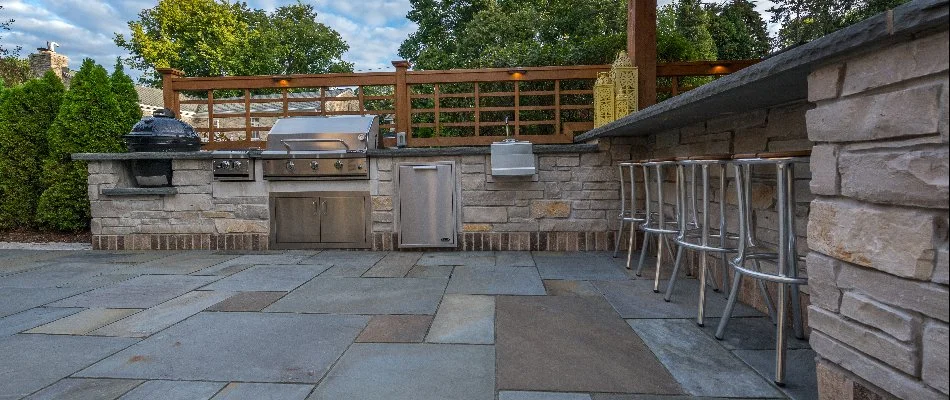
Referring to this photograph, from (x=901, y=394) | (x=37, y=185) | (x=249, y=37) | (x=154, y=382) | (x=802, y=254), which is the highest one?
(x=249, y=37)

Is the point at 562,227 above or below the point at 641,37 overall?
below

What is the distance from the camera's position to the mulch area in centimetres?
558

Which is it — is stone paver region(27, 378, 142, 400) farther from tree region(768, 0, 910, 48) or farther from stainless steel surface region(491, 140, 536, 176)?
tree region(768, 0, 910, 48)

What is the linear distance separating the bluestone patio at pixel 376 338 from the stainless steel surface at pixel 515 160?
3.76 ft

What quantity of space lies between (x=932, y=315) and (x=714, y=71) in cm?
648

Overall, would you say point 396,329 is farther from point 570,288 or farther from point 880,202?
point 880,202

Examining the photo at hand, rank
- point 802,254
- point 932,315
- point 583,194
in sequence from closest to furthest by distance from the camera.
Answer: point 932,315 < point 802,254 < point 583,194

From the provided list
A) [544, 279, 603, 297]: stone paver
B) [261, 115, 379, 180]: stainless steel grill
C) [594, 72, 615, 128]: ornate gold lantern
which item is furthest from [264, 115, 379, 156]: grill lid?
[594, 72, 615, 128]: ornate gold lantern

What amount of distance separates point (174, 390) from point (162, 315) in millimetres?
1137

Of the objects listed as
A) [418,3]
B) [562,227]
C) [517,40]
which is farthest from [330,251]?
[418,3]

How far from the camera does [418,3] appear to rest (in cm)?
2128

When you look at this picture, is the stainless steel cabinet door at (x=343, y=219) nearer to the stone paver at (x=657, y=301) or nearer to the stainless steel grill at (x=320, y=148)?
the stainless steel grill at (x=320, y=148)

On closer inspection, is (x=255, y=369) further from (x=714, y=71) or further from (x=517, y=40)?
(x=517, y=40)

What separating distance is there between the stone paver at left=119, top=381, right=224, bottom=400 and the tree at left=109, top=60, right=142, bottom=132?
5266 millimetres
